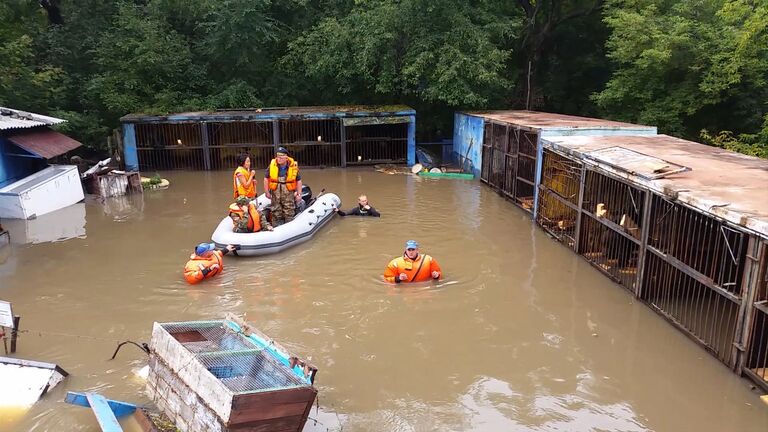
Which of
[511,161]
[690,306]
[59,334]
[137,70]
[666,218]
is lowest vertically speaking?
[59,334]

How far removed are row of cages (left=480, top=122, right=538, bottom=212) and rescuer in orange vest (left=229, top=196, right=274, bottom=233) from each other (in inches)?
252

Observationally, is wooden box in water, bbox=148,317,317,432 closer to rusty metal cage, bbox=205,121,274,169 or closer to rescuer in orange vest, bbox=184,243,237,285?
rescuer in orange vest, bbox=184,243,237,285

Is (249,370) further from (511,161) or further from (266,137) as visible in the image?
(266,137)

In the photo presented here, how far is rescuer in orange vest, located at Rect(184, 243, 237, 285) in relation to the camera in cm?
953

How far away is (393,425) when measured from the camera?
616 centimetres

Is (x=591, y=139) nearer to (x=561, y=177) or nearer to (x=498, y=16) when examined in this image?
(x=561, y=177)

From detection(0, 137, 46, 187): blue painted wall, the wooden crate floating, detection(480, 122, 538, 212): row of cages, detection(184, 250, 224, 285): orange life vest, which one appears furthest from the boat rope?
detection(480, 122, 538, 212): row of cages

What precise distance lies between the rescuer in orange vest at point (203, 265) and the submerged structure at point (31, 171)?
617 centimetres

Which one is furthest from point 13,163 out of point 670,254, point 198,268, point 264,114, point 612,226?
point 670,254

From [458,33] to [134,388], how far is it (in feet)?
50.7

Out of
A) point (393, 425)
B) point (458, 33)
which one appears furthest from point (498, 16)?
point (393, 425)

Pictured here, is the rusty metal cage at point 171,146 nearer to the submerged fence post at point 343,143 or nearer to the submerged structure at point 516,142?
the submerged fence post at point 343,143

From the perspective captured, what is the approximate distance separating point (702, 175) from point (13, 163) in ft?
49.4

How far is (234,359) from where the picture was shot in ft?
18.5
